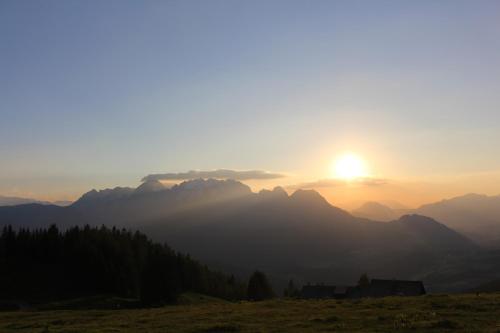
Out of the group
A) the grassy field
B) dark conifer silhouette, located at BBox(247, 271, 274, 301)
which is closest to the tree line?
dark conifer silhouette, located at BBox(247, 271, 274, 301)

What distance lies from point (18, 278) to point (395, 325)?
10988 cm

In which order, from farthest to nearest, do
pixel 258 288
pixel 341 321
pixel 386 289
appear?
pixel 258 288
pixel 386 289
pixel 341 321

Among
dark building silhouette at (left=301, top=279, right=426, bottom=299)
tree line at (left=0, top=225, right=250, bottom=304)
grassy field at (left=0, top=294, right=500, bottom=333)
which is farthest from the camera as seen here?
tree line at (left=0, top=225, right=250, bottom=304)

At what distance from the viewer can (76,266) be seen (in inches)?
5037

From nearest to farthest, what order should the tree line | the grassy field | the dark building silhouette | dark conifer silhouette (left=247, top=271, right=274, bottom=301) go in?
the grassy field
the dark building silhouette
the tree line
dark conifer silhouette (left=247, top=271, right=274, bottom=301)

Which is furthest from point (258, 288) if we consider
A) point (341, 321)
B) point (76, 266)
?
point (341, 321)

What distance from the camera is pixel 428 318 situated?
31.2 metres

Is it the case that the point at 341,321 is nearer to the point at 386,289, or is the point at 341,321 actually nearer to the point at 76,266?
the point at 386,289

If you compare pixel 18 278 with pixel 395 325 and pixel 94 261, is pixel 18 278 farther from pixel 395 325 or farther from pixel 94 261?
pixel 395 325

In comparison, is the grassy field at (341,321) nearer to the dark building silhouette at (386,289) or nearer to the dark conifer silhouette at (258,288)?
the dark building silhouette at (386,289)

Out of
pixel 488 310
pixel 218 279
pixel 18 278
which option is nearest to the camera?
pixel 488 310

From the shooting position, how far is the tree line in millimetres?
116000

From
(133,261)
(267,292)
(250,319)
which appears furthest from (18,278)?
(250,319)

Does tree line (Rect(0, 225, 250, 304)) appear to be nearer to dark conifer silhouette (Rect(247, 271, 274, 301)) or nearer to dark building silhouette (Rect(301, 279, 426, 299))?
dark conifer silhouette (Rect(247, 271, 274, 301))
